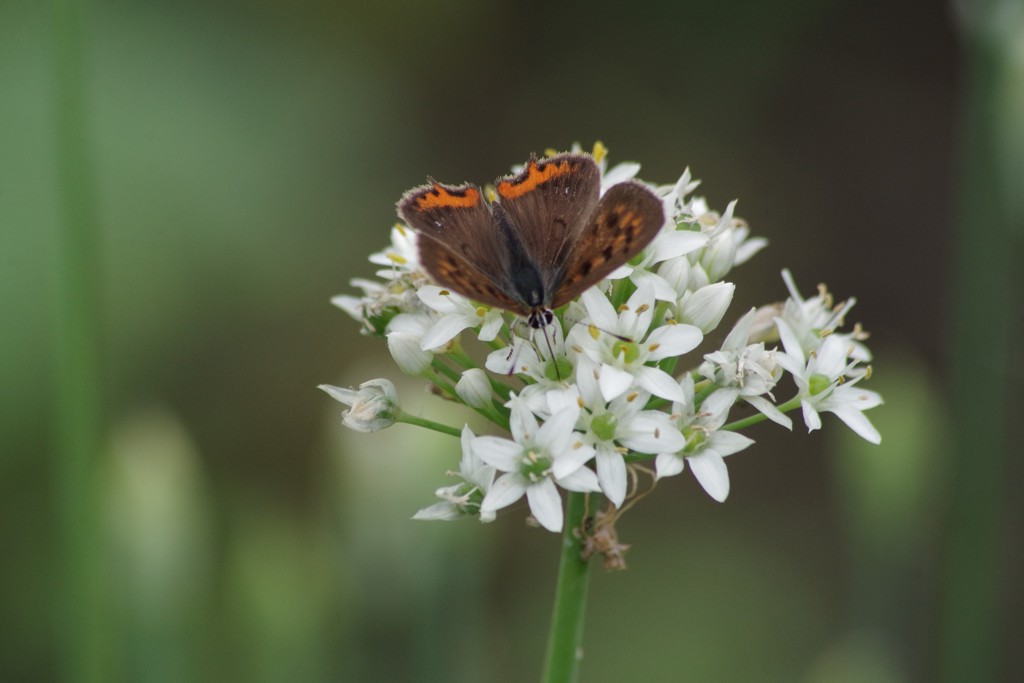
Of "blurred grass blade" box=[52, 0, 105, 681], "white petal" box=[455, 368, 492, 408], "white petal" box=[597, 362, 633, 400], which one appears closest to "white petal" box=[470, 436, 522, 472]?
"white petal" box=[455, 368, 492, 408]

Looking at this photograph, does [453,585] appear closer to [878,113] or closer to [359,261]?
[359,261]

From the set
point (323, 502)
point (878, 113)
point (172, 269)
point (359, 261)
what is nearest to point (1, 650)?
point (323, 502)

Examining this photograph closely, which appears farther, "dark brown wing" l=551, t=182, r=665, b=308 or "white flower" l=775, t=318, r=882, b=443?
"white flower" l=775, t=318, r=882, b=443

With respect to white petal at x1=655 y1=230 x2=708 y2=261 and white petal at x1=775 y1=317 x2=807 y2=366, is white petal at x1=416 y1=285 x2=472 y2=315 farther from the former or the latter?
white petal at x1=775 y1=317 x2=807 y2=366

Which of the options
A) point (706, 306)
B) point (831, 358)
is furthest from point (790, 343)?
point (706, 306)

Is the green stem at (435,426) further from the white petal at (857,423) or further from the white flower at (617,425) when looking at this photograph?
the white petal at (857,423)

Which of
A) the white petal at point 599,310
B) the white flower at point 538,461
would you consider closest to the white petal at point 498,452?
the white flower at point 538,461
